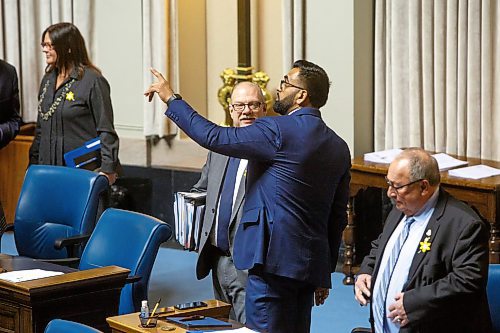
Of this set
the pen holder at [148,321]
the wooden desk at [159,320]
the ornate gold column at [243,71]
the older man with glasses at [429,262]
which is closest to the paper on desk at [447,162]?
the ornate gold column at [243,71]

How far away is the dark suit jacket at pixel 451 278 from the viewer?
4074mm

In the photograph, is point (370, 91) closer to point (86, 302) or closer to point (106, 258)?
point (106, 258)

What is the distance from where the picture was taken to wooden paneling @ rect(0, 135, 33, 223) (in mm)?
8758

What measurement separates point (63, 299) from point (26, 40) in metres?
4.94

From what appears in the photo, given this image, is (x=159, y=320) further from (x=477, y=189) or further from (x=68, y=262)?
(x=477, y=189)

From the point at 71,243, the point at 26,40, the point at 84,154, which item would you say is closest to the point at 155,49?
the point at 26,40

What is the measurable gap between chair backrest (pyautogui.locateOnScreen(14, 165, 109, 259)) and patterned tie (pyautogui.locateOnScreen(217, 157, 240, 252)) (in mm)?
1158

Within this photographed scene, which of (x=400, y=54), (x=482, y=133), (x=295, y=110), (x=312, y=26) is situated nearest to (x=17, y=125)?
(x=312, y=26)

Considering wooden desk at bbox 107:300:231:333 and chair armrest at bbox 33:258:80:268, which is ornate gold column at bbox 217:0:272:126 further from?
wooden desk at bbox 107:300:231:333

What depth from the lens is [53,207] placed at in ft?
19.7

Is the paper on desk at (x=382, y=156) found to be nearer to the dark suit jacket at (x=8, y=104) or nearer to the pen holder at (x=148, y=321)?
the dark suit jacket at (x=8, y=104)

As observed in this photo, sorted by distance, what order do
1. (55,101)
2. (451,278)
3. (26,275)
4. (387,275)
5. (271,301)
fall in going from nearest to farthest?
(451,278)
(387,275)
(271,301)
(26,275)
(55,101)

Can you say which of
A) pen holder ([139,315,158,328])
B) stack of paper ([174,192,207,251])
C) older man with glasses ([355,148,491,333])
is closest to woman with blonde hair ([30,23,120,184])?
stack of paper ([174,192,207,251])

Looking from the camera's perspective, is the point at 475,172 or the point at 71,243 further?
the point at 475,172
